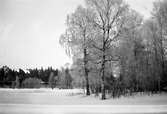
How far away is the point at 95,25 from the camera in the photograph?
14.0 metres

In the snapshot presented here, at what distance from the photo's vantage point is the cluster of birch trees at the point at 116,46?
13812 mm

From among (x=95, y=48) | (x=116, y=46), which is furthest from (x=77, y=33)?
(x=116, y=46)

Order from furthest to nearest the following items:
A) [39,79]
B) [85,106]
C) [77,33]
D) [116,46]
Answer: [39,79] < [77,33] < [116,46] < [85,106]

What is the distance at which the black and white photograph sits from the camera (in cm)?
849

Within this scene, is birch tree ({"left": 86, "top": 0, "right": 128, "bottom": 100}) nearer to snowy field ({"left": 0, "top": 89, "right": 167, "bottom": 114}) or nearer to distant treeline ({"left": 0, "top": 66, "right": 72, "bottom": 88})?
snowy field ({"left": 0, "top": 89, "right": 167, "bottom": 114})

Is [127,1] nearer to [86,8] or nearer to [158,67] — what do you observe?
[86,8]

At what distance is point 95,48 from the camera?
14.2 meters

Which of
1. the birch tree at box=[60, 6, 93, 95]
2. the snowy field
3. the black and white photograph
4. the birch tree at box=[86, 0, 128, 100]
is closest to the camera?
the snowy field

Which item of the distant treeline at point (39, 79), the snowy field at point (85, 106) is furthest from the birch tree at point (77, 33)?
the distant treeline at point (39, 79)

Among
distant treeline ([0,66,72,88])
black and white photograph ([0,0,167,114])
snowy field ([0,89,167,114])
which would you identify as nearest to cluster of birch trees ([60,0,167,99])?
black and white photograph ([0,0,167,114])

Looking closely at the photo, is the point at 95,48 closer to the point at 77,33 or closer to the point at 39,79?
the point at 77,33

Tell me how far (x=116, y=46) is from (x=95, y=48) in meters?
1.70

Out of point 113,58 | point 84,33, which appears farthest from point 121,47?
point 84,33

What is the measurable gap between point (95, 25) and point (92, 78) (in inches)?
225
